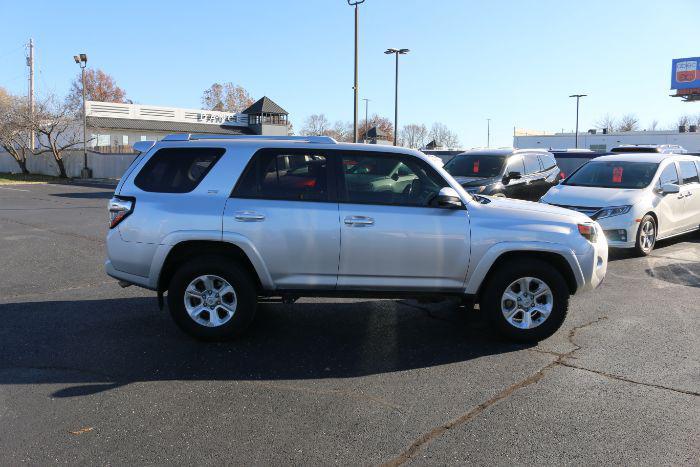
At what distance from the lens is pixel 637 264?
945cm

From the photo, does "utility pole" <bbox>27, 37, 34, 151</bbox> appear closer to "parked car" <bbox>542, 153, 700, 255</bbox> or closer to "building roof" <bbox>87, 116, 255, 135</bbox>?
"building roof" <bbox>87, 116, 255, 135</bbox>

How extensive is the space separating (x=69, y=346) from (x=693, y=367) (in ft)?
17.4

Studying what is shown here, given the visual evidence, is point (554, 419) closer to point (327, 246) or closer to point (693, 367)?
point (693, 367)

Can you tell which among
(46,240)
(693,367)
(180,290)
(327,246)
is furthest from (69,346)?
(46,240)

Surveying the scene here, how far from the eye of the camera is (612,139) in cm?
8350

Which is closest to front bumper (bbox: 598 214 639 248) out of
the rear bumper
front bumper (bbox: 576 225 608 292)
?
front bumper (bbox: 576 225 608 292)

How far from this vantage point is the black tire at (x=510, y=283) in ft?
18.1

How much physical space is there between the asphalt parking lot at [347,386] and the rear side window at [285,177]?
53.1 inches

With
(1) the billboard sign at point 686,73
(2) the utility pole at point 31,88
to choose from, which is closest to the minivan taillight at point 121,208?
→ (2) the utility pole at point 31,88

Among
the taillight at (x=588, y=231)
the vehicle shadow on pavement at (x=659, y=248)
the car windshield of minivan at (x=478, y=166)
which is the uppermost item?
the car windshield of minivan at (x=478, y=166)

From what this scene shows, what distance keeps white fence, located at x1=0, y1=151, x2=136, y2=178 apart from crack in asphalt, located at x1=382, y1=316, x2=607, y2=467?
1479 inches

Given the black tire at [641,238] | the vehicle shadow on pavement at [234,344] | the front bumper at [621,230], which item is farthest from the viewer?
the black tire at [641,238]

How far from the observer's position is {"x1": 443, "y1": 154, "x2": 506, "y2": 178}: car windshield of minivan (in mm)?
14305

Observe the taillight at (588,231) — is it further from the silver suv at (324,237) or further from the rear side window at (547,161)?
the rear side window at (547,161)
